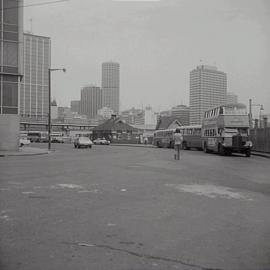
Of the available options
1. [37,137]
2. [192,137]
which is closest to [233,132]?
[192,137]

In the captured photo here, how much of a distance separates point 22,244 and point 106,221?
1.64 metres

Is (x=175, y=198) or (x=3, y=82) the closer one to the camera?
(x=175, y=198)

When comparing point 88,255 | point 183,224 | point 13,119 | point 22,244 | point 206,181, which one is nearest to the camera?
point 88,255

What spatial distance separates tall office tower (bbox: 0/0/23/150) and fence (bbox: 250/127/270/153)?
66.6 ft

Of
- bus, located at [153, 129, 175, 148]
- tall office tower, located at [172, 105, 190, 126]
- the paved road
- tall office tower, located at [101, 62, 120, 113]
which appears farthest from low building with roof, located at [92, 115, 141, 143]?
the paved road

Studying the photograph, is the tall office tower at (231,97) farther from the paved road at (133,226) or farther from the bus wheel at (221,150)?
the bus wheel at (221,150)

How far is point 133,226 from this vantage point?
6000 mm

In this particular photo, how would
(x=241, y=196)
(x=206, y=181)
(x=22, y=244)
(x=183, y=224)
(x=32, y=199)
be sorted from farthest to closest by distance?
(x=206, y=181) → (x=241, y=196) → (x=32, y=199) → (x=183, y=224) → (x=22, y=244)

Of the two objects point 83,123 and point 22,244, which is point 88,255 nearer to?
point 22,244

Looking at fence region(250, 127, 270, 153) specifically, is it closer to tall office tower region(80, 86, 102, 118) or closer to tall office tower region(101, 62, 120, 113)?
tall office tower region(80, 86, 102, 118)

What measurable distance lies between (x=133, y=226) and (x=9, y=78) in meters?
30.4

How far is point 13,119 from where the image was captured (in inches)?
1305

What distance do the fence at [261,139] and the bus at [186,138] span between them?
16.7 feet

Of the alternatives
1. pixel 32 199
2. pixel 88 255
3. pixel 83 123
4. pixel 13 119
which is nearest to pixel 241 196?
pixel 32 199
